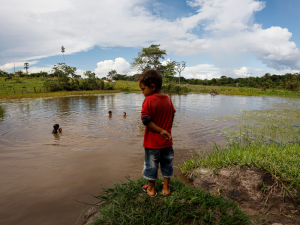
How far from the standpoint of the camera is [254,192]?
9.12 feet

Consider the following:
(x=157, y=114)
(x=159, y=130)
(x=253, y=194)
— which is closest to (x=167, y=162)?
(x=159, y=130)

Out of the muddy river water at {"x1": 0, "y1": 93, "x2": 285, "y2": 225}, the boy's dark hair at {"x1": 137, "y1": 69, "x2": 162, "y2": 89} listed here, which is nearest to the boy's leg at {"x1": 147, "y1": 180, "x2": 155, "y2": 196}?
the muddy river water at {"x1": 0, "y1": 93, "x2": 285, "y2": 225}

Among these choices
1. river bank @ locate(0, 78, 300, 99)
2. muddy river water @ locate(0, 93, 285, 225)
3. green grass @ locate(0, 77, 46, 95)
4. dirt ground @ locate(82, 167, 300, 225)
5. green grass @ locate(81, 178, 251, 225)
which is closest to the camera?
green grass @ locate(81, 178, 251, 225)

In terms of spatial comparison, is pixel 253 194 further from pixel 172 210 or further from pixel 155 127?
pixel 155 127

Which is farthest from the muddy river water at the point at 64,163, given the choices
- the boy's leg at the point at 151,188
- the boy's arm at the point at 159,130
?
the boy's arm at the point at 159,130

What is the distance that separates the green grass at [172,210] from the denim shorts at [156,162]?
30cm

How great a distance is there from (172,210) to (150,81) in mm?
1806

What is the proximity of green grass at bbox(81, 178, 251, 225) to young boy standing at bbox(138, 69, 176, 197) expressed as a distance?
7.7 inches

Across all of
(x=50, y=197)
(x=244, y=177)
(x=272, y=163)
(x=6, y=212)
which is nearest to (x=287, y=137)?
(x=272, y=163)

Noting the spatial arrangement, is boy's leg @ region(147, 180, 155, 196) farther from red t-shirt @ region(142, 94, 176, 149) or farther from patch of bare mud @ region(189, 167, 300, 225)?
patch of bare mud @ region(189, 167, 300, 225)

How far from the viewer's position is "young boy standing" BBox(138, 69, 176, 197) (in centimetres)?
246

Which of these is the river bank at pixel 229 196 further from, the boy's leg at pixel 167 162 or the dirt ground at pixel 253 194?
the boy's leg at pixel 167 162

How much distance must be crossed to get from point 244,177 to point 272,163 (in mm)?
590

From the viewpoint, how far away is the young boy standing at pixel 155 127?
2457 mm
